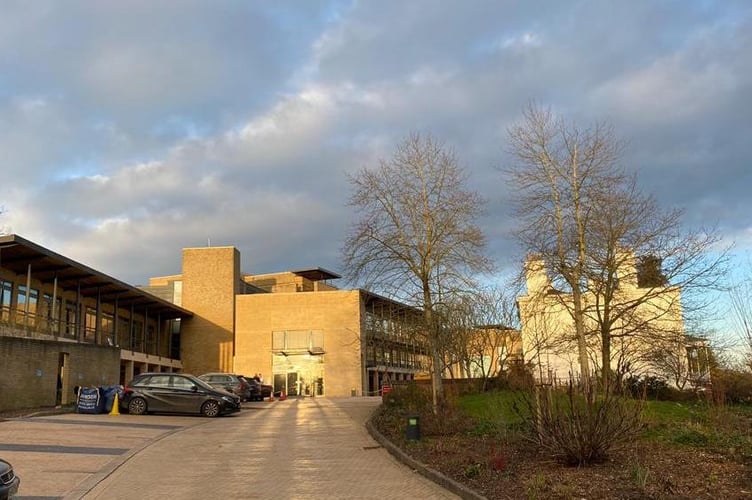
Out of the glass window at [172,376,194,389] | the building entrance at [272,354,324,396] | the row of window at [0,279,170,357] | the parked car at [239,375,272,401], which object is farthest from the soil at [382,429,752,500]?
the building entrance at [272,354,324,396]

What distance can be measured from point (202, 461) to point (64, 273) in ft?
102

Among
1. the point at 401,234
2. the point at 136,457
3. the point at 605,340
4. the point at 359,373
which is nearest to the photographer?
the point at 136,457

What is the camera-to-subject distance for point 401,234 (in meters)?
20.3

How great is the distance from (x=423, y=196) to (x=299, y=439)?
8.11m

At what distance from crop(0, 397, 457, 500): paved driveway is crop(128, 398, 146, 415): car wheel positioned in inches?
135

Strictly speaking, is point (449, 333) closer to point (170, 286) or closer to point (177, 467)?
point (177, 467)

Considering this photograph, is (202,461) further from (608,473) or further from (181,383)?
(181,383)

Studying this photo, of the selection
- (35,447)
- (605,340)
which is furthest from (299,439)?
(605,340)

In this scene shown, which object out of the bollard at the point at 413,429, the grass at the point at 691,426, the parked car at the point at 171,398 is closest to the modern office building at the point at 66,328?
the parked car at the point at 171,398

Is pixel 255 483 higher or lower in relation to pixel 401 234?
lower

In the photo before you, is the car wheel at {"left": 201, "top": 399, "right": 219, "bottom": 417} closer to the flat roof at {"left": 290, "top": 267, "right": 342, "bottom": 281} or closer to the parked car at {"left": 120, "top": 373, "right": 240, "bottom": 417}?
the parked car at {"left": 120, "top": 373, "right": 240, "bottom": 417}

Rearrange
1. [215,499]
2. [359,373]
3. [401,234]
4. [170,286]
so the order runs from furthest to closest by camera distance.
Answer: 1. [170,286]
2. [359,373]
3. [401,234]
4. [215,499]

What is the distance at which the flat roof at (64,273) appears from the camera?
3400 centimetres

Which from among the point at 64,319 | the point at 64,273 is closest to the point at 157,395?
the point at 64,273
